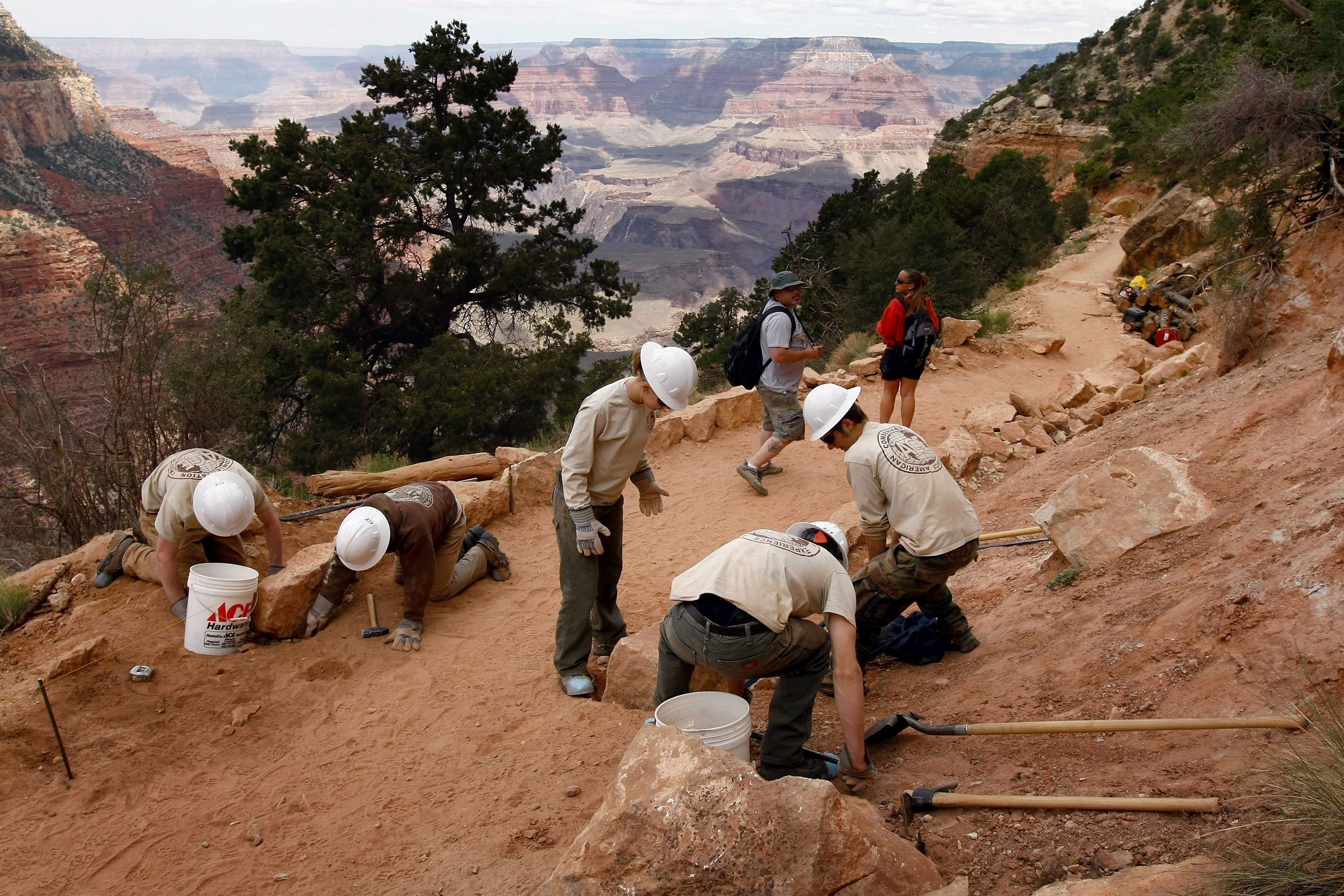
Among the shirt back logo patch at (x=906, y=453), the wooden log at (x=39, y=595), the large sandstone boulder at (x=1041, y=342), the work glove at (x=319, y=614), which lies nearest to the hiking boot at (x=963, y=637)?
the shirt back logo patch at (x=906, y=453)

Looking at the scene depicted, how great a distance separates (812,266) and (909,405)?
13.4 m

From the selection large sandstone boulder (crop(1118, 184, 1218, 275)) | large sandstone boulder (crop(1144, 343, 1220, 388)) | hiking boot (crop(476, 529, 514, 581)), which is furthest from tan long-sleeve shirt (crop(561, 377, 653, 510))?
large sandstone boulder (crop(1118, 184, 1218, 275))

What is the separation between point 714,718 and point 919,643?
1501mm

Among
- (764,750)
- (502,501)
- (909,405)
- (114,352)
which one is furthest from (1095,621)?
(114,352)

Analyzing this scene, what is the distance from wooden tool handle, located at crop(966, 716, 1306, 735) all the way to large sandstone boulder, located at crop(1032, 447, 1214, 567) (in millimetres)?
1597

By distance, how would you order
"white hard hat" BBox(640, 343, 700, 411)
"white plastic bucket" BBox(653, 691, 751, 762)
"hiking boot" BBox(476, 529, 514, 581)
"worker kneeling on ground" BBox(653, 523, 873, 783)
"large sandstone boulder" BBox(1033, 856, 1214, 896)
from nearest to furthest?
"large sandstone boulder" BBox(1033, 856, 1214, 896)
"worker kneeling on ground" BBox(653, 523, 873, 783)
"white plastic bucket" BBox(653, 691, 751, 762)
"white hard hat" BBox(640, 343, 700, 411)
"hiking boot" BBox(476, 529, 514, 581)

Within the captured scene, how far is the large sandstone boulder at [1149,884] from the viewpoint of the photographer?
7.97 ft

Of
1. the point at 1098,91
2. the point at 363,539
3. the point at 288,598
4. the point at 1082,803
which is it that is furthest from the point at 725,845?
the point at 1098,91

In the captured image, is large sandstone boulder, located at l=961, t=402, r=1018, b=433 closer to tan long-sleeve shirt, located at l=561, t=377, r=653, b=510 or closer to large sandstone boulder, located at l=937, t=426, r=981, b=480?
large sandstone boulder, located at l=937, t=426, r=981, b=480

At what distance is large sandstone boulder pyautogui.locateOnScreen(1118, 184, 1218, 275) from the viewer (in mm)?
15469

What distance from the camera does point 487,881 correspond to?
3.51 metres

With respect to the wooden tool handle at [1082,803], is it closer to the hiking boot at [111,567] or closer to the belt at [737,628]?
the belt at [737,628]

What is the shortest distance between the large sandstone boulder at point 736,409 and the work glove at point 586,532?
196 inches

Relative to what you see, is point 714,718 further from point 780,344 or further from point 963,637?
point 780,344
